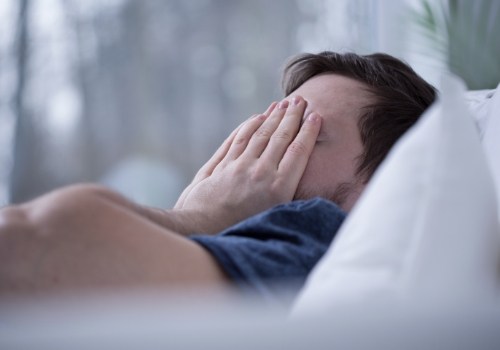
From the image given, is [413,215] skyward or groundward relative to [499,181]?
→ skyward

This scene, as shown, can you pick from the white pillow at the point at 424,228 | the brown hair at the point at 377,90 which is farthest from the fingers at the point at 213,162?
the white pillow at the point at 424,228

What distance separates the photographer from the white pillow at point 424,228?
0.51m

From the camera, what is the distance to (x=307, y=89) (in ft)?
4.17

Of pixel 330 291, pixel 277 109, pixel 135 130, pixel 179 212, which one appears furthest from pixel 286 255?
pixel 135 130

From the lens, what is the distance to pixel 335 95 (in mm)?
1205

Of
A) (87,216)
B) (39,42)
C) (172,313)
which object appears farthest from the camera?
(39,42)

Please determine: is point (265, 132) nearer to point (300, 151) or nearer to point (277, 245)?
point (300, 151)

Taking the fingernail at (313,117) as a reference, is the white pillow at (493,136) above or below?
below

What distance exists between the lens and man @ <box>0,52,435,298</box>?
0.63 meters

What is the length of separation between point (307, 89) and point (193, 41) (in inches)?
75.2

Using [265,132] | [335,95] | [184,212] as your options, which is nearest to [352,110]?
[335,95]

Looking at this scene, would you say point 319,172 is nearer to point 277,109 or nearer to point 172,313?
point 277,109

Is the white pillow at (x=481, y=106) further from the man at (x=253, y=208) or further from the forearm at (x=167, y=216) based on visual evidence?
the forearm at (x=167, y=216)

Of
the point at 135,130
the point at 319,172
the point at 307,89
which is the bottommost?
the point at 135,130
